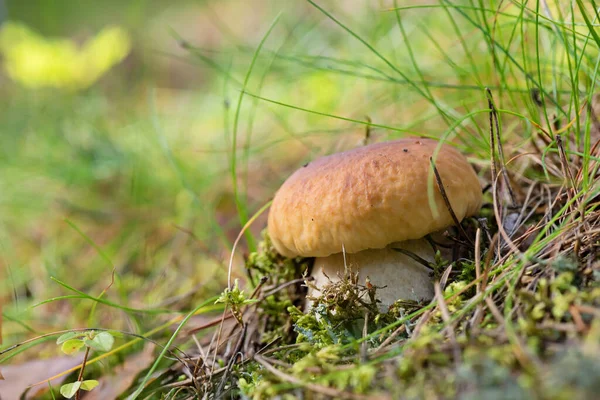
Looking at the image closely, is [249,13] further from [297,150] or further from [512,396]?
[512,396]

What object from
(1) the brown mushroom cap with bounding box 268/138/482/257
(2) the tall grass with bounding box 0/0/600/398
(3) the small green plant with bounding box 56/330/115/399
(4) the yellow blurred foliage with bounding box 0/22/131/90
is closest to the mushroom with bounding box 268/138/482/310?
(1) the brown mushroom cap with bounding box 268/138/482/257

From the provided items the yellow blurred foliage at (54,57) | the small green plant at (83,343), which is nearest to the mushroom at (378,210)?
the small green plant at (83,343)

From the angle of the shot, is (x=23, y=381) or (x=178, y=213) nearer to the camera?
(x=23, y=381)

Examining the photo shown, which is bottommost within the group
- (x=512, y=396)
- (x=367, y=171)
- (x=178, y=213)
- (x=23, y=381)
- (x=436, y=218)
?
(x=23, y=381)

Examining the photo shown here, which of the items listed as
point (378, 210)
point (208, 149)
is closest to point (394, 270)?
point (378, 210)

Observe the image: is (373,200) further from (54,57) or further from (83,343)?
(54,57)

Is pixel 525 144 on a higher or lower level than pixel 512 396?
higher

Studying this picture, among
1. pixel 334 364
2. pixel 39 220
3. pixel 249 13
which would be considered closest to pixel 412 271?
pixel 334 364
